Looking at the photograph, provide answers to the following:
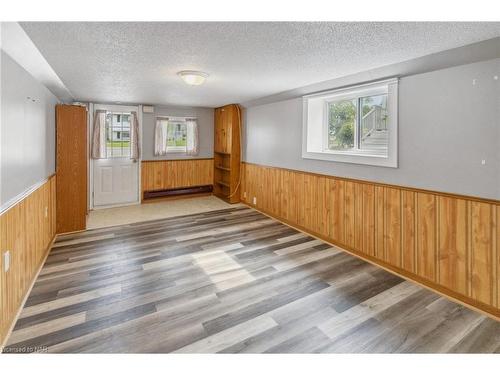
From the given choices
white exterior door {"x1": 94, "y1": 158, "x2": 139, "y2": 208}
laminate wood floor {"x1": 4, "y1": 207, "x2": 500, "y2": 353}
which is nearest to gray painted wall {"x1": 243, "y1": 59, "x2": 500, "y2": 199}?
laminate wood floor {"x1": 4, "y1": 207, "x2": 500, "y2": 353}

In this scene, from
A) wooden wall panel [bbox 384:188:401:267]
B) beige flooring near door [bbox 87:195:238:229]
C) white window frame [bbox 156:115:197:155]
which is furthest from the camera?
white window frame [bbox 156:115:197:155]

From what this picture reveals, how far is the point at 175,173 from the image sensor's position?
6504mm

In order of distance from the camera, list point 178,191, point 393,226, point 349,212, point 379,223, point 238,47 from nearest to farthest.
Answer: point 238,47, point 393,226, point 379,223, point 349,212, point 178,191

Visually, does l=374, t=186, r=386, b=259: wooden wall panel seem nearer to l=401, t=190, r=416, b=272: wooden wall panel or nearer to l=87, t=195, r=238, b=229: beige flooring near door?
l=401, t=190, r=416, b=272: wooden wall panel

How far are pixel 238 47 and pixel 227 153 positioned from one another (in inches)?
154

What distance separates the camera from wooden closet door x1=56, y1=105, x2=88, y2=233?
401cm

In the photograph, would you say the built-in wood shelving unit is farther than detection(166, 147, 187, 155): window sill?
No

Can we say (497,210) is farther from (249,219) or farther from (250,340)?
(249,219)

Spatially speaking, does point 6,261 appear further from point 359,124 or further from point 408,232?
point 359,124

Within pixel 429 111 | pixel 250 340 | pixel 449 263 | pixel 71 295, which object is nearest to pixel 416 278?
pixel 449 263

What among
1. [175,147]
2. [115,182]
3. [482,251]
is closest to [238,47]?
[482,251]

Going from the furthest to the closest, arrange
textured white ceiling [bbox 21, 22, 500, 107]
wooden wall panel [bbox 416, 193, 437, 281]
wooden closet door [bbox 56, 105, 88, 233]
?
wooden closet door [bbox 56, 105, 88, 233], wooden wall panel [bbox 416, 193, 437, 281], textured white ceiling [bbox 21, 22, 500, 107]

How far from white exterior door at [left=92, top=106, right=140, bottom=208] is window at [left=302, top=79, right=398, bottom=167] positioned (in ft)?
Result: 12.3
